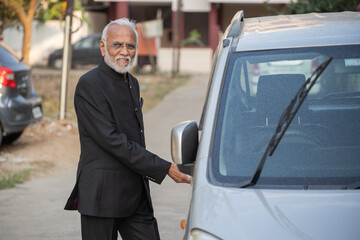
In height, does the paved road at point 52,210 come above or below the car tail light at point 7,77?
below

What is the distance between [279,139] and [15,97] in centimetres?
730

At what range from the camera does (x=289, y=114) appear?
4059 millimetres

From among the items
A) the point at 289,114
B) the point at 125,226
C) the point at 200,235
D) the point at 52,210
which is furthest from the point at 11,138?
the point at 200,235

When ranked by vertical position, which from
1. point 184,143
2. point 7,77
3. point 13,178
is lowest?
point 13,178

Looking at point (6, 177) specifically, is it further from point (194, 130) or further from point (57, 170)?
point (194, 130)

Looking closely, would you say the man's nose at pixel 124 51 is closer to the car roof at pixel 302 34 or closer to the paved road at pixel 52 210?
the car roof at pixel 302 34

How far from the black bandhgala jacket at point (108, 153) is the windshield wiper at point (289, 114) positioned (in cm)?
69

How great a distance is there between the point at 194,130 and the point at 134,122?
1.44ft

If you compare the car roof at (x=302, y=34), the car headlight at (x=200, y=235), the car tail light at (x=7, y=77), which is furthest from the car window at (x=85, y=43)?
the car headlight at (x=200, y=235)

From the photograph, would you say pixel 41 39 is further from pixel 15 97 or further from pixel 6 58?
pixel 15 97

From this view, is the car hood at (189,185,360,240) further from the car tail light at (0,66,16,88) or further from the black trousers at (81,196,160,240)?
the car tail light at (0,66,16,88)

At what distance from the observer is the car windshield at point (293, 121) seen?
12.5ft

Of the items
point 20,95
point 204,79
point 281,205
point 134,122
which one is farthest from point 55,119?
point 204,79

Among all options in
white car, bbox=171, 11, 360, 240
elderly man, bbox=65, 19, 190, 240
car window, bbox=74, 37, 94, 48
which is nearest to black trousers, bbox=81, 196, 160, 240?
elderly man, bbox=65, 19, 190, 240
